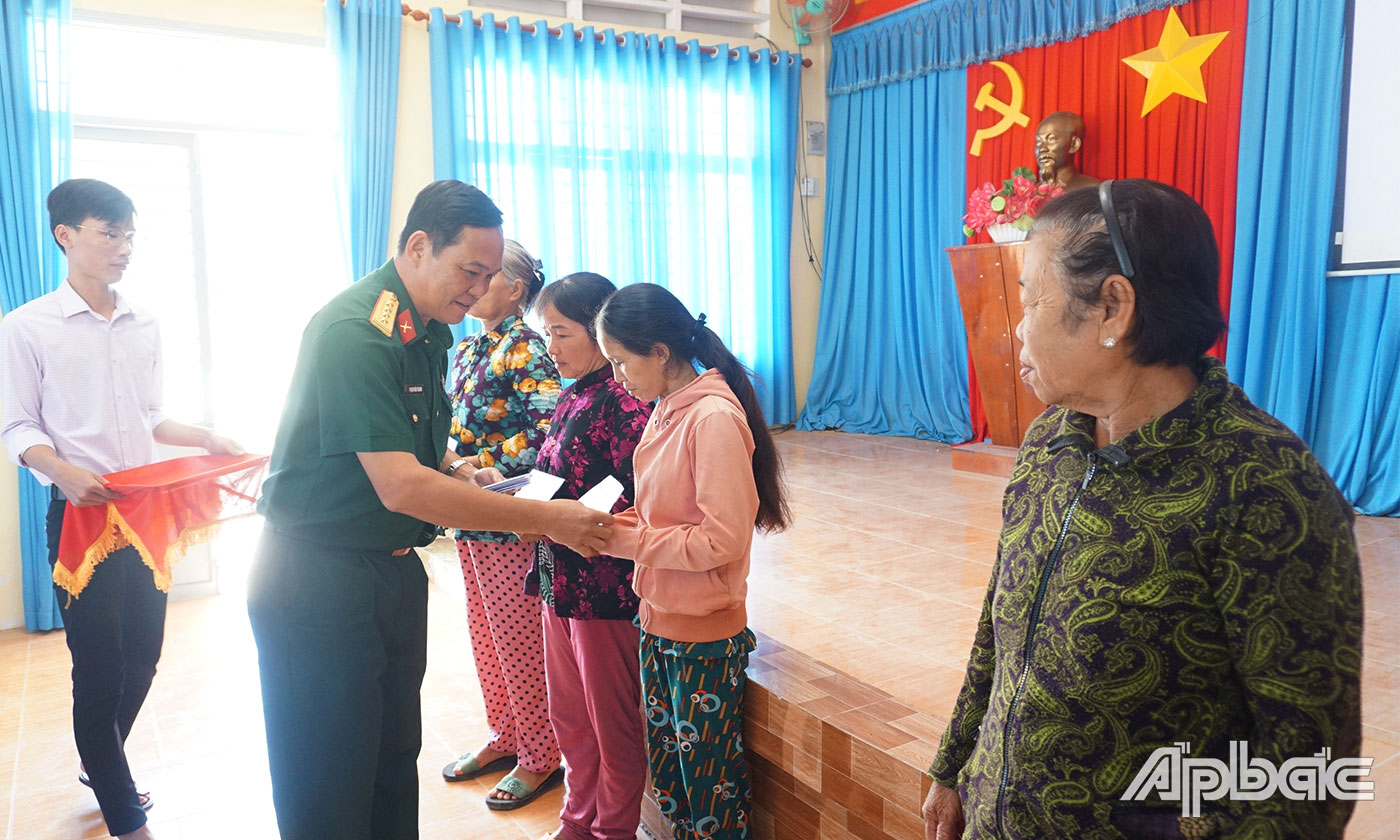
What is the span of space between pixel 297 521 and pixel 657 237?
4711mm

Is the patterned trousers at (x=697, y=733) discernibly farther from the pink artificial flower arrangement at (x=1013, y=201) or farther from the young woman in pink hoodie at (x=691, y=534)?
the pink artificial flower arrangement at (x=1013, y=201)

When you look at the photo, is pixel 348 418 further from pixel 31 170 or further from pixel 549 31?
pixel 549 31

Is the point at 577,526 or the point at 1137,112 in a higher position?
the point at 1137,112

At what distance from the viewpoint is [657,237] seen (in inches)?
235

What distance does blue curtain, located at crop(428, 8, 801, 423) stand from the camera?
212 inches

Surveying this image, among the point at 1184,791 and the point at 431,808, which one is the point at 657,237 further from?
the point at 1184,791

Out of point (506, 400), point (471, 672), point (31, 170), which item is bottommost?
point (471, 672)

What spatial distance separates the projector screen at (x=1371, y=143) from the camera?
3.73 m

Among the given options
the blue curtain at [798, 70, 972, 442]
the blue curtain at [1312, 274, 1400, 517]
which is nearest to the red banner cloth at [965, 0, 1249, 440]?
the blue curtain at [798, 70, 972, 442]

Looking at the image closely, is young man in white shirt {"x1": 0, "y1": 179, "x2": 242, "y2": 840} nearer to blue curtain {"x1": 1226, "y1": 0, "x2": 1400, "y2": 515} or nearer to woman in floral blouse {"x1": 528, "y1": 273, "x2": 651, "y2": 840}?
woman in floral blouse {"x1": 528, "y1": 273, "x2": 651, "y2": 840}

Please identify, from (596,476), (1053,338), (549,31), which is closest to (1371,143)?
(596,476)

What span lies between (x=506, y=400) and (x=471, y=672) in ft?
4.57

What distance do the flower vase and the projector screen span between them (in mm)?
1360

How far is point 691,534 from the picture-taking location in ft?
5.10
